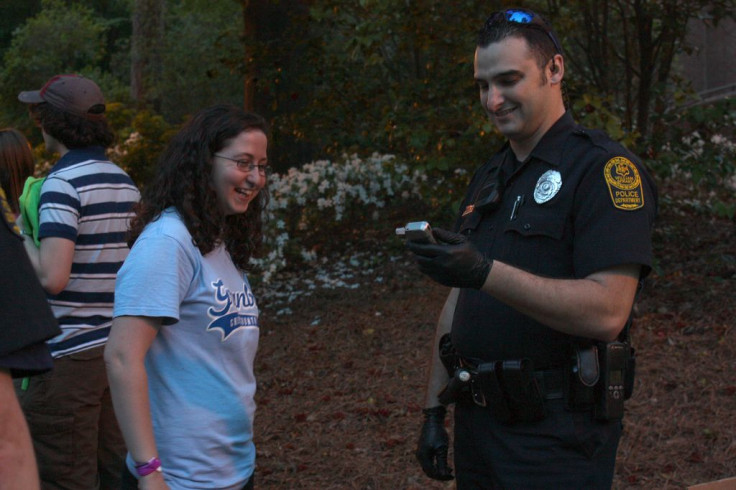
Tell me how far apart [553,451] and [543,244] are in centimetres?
58

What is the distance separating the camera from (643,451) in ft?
17.0

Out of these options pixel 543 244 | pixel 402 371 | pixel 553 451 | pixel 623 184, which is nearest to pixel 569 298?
pixel 543 244

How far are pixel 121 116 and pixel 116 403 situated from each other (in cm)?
1071

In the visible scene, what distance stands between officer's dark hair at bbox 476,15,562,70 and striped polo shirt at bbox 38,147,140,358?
1.73 meters

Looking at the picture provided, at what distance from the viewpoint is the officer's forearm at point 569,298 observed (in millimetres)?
2393

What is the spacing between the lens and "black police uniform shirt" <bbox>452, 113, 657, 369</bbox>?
248cm

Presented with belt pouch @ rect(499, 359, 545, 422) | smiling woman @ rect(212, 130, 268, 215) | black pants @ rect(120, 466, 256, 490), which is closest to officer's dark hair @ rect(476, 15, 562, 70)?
smiling woman @ rect(212, 130, 268, 215)

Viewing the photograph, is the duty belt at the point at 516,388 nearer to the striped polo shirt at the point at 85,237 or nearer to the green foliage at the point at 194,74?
the striped polo shirt at the point at 85,237

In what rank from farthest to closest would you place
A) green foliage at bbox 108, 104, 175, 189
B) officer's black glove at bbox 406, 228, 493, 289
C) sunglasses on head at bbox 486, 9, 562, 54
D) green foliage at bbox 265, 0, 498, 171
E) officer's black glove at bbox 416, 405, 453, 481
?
green foliage at bbox 108, 104, 175, 189 → green foliage at bbox 265, 0, 498, 171 → officer's black glove at bbox 416, 405, 453, 481 → sunglasses on head at bbox 486, 9, 562, 54 → officer's black glove at bbox 406, 228, 493, 289

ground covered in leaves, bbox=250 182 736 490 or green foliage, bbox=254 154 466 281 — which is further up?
green foliage, bbox=254 154 466 281

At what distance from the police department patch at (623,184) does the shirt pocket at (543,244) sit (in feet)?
0.51

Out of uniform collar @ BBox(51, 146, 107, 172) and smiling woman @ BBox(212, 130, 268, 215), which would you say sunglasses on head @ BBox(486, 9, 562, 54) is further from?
uniform collar @ BBox(51, 146, 107, 172)

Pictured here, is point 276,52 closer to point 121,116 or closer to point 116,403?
point 121,116

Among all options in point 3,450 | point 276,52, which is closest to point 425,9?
point 276,52
